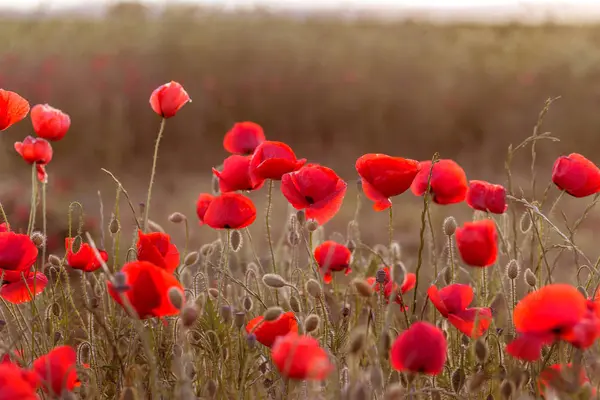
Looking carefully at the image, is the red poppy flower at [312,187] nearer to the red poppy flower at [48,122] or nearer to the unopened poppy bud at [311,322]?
the unopened poppy bud at [311,322]

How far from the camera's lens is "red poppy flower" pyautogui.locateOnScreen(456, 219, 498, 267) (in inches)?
37.2

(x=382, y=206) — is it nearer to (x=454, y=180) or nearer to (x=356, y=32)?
(x=454, y=180)

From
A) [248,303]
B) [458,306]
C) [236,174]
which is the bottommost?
[248,303]

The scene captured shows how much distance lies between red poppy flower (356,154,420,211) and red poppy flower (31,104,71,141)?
59 cm

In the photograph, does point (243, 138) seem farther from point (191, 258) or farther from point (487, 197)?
point (487, 197)

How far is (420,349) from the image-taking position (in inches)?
32.2

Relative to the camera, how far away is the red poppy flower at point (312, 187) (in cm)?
112

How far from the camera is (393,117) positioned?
245 inches

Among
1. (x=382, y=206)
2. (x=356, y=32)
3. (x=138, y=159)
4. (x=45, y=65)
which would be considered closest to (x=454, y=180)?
(x=382, y=206)

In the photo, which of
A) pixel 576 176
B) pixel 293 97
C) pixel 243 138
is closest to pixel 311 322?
pixel 576 176

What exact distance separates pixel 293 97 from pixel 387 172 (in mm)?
5336

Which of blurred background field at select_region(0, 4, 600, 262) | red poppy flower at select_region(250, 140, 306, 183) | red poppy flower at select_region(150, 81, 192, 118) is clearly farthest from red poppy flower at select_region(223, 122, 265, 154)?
blurred background field at select_region(0, 4, 600, 262)

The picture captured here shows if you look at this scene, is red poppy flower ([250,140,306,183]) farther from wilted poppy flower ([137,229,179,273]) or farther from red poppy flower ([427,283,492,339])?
red poppy flower ([427,283,492,339])

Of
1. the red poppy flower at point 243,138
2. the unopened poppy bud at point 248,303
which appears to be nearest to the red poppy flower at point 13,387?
the unopened poppy bud at point 248,303
